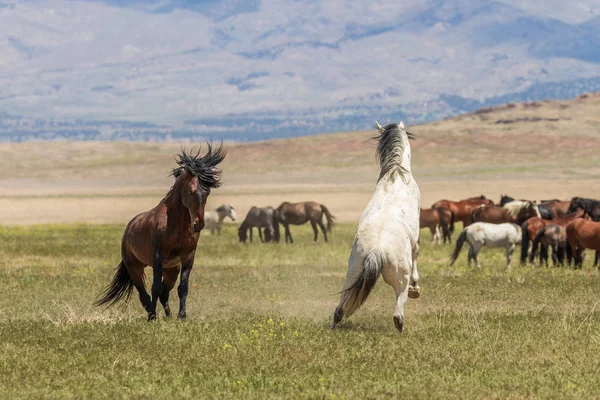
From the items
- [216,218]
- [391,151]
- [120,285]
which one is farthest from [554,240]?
[216,218]

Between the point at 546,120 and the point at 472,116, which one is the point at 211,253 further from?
the point at 472,116

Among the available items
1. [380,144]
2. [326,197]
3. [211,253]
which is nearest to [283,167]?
[326,197]

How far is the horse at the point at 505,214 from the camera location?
3102cm

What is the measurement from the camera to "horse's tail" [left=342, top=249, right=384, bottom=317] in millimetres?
12594

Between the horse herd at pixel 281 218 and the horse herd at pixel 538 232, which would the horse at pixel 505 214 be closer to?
the horse herd at pixel 538 232

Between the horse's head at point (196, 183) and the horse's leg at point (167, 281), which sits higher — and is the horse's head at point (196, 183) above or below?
above

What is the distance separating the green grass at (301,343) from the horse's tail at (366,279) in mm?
477

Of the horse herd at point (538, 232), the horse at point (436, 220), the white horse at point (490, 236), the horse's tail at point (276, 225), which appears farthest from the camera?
the horse's tail at point (276, 225)

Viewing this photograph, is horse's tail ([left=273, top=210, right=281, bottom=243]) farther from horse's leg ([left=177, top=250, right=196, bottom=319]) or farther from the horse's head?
the horse's head

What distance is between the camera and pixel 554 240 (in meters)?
25.9

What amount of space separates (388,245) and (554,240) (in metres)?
14.2

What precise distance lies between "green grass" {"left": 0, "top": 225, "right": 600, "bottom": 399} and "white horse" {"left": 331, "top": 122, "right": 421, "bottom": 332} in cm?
50

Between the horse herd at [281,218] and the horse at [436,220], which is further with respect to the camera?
the horse herd at [281,218]

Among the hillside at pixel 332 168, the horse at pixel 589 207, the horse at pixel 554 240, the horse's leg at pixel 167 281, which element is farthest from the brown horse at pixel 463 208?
the horse's leg at pixel 167 281
